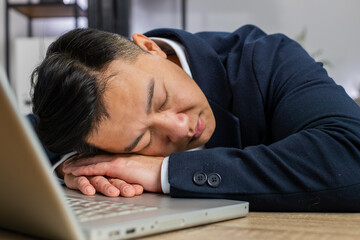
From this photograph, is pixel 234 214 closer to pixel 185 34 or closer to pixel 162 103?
pixel 162 103

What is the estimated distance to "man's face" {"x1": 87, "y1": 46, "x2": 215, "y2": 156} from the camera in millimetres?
699

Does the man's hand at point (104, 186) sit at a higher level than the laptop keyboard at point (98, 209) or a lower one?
lower

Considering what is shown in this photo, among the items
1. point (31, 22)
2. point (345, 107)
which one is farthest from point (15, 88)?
point (345, 107)

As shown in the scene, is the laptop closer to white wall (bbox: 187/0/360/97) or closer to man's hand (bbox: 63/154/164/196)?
man's hand (bbox: 63/154/164/196)

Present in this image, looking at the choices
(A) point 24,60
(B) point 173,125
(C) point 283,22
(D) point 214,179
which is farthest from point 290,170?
(C) point 283,22

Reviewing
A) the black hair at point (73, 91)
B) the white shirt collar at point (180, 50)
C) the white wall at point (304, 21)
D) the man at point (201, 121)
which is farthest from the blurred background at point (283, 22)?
the black hair at point (73, 91)

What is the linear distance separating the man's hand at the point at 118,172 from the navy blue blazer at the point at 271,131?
0.06m

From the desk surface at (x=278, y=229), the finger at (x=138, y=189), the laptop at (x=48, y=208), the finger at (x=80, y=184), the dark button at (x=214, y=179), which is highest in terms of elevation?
the laptop at (x=48, y=208)

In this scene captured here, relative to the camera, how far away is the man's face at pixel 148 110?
70 centimetres

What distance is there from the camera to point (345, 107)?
730 mm

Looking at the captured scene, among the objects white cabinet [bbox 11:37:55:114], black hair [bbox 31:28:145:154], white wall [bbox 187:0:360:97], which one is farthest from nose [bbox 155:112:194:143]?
white wall [bbox 187:0:360:97]

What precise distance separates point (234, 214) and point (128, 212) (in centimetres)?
14

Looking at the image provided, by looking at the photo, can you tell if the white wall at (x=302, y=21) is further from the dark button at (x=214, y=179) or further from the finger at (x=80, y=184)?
the dark button at (x=214, y=179)

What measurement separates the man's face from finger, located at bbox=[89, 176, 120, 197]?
6 centimetres
